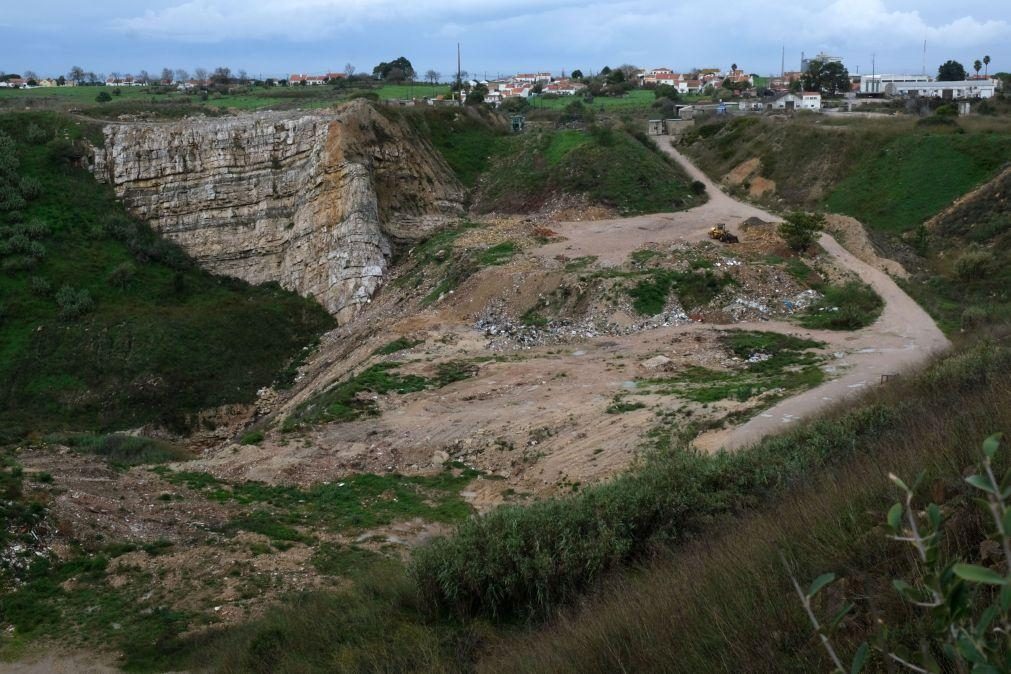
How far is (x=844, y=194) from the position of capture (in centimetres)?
3447

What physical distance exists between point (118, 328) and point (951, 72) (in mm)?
100060

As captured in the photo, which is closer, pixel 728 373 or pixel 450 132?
pixel 728 373

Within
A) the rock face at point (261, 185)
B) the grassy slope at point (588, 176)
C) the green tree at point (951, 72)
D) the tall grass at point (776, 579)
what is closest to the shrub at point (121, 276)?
the rock face at point (261, 185)

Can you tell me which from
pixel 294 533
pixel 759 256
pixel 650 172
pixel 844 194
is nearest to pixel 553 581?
pixel 294 533

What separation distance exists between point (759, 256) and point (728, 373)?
313 inches

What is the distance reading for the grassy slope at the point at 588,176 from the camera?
32500 mm

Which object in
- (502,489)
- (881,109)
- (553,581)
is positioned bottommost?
(502,489)

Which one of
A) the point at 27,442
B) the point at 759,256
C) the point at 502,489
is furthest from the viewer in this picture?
the point at 759,256

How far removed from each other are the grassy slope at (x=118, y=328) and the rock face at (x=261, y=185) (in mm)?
1026

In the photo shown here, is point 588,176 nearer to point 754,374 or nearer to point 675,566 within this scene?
point 754,374

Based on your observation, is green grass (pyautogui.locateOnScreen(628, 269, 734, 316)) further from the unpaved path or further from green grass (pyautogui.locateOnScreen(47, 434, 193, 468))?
green grass (pyautogui.locateOnScreen(47, 434, 193, 468))

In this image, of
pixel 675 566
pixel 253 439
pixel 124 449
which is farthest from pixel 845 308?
pixel 124 449

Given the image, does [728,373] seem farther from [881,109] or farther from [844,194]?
[881,109]

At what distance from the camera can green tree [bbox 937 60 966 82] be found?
306 ft
